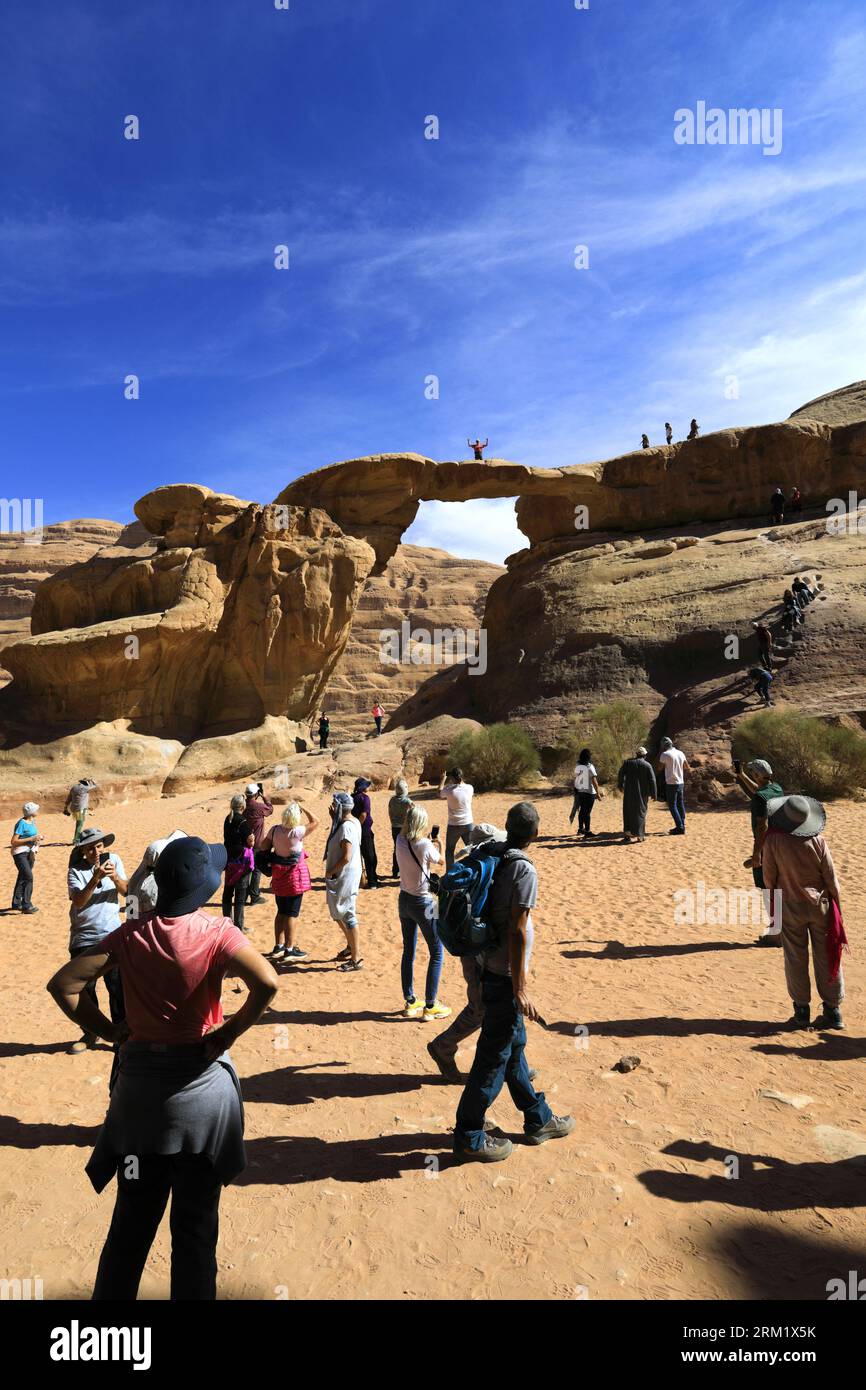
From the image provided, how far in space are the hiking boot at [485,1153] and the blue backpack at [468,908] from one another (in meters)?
1.07

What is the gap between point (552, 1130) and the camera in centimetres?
403

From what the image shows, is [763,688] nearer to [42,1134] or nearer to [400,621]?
[42,1134]

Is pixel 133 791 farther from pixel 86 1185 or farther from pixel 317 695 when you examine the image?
pixel 86 1185

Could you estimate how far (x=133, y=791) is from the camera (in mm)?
21875

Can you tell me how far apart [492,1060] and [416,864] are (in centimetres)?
207

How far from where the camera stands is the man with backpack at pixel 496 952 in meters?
3.62

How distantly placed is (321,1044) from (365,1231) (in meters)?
2.27

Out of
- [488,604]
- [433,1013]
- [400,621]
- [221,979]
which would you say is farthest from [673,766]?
[400,621]

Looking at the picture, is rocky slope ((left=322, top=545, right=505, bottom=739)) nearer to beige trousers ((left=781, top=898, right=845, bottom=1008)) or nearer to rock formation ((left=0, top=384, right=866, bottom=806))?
rock formation ((left=0, top=384, right=866, bottom=806))

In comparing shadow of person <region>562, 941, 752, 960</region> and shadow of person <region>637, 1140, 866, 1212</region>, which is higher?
shadow of person <region>637, 1140, 866, 1212</region>

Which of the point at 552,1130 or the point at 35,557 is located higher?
the point at 35,557

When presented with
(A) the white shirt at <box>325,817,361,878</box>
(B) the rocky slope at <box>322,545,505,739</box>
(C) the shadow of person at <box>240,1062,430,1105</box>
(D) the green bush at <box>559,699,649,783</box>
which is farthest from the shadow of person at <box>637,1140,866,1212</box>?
(B) the rocky slope at <box>322,545,505,739</box>

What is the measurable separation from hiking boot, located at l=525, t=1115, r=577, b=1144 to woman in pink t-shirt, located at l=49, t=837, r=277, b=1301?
6.64ft

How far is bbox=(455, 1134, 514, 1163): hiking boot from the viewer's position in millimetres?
3807
